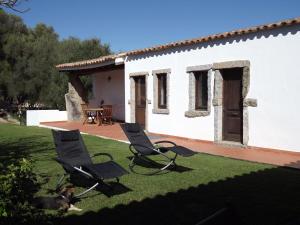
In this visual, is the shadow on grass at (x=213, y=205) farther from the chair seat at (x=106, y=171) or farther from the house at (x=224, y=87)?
the house at (x=224, y=87)

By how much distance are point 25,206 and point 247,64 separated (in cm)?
668

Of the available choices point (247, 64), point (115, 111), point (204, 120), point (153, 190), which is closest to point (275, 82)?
point (247, 64)

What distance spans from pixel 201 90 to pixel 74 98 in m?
9.30

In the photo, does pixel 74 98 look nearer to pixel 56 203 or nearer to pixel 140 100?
pixel 140 100

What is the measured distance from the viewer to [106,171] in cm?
516

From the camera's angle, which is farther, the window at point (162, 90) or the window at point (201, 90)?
the window at point (162, 90)

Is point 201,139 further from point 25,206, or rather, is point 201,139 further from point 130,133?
point 25,206

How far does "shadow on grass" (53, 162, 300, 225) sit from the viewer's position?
14.0ft

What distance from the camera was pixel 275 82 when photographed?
8641 millimetres

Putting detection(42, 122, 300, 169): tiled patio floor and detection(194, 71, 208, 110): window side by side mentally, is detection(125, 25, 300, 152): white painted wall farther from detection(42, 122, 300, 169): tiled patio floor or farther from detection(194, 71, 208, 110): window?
detection(194, 71, 208, 110): window

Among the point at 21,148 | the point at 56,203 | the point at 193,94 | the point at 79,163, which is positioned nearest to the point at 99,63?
the point at 193,94

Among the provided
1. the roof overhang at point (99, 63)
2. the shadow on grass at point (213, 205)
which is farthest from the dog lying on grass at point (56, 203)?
the roof overhang at point (99, 63)

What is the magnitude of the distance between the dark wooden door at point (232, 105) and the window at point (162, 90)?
2768 millimetres

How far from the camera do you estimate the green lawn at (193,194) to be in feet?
14.3
